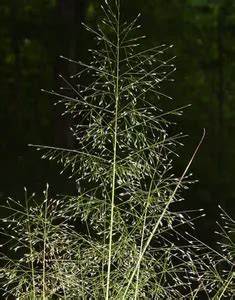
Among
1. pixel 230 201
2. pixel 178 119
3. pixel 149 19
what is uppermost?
pixel 149 19

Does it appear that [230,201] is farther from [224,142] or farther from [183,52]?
[183,52]

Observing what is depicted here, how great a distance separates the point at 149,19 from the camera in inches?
148

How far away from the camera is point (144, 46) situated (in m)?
3.56

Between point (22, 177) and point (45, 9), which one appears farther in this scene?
point (45, 9)

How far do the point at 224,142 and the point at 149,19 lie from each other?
768mm

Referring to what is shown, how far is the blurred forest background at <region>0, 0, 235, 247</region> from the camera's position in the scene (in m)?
3.41

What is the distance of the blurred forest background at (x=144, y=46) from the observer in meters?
3.41

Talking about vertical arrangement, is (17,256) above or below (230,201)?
above

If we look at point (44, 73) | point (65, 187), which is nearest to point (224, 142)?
point (44, 73)

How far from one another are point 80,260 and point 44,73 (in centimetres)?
271

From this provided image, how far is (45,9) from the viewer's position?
385 cm

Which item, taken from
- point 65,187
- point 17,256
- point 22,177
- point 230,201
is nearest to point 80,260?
point 17,256

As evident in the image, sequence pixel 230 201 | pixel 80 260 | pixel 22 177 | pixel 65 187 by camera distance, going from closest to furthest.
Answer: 1. pixel 80 260
2. pixel 65 187
3. pixel 22 177
4. pixel 230 201

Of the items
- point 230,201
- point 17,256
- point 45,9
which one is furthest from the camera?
point 45,9
